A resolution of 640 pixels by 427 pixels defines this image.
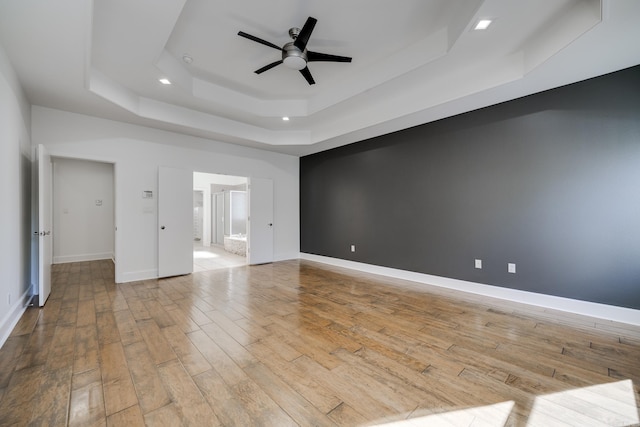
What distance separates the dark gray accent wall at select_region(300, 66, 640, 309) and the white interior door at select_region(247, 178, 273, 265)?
240 cm

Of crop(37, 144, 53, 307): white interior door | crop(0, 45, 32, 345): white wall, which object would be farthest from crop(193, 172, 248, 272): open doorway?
crop(0, 45, 32, 345): white wall

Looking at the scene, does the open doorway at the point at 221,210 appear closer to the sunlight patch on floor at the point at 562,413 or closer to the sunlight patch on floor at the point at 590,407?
the sunlight patch on floor at the point at 562,413

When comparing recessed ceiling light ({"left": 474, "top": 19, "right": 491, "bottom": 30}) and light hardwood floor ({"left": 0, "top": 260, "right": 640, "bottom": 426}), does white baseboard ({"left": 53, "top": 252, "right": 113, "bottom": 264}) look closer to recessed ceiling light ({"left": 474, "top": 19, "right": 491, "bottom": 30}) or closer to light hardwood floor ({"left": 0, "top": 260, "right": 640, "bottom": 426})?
light hardwood floor ({"left": 0, "top": 260, "right": 640, "bottom": 426})

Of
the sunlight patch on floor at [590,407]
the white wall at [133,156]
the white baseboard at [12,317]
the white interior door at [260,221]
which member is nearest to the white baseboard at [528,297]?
the sunlight patch on floor at [590,407]

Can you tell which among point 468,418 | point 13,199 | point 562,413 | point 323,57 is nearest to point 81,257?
point 13,199

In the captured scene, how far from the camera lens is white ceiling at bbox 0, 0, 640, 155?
2.34 m

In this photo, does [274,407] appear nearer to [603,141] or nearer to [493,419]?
[493,419]

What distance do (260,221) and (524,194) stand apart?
16.6 ft

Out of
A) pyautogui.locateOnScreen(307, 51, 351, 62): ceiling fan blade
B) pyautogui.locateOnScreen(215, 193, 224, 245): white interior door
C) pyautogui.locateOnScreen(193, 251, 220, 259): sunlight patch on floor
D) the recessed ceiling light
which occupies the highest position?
pyautogui.locateOnScreen(307, 51, 351, 62): ceiling fan blade

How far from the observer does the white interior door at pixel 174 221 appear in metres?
4.89

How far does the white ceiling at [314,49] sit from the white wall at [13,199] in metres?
0.32

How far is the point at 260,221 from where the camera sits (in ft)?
20.8

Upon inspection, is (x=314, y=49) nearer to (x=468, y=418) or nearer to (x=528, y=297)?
(x=468, y=418)

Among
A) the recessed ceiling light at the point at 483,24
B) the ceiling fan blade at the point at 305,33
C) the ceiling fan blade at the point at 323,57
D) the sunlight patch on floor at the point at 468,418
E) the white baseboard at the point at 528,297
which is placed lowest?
the sunlight patch on floor at the point at 468,418
